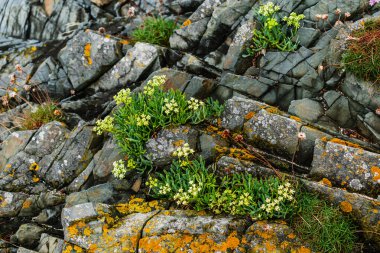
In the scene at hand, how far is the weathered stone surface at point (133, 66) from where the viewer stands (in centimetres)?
996

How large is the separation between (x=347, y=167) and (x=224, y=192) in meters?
2.14

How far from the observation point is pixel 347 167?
6.38 meters

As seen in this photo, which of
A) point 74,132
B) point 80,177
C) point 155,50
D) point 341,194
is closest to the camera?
point 341,194

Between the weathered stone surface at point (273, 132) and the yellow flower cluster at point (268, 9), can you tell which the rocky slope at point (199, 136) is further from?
the yellow flower cluster at point (268, 9)

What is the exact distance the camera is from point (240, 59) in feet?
28.8

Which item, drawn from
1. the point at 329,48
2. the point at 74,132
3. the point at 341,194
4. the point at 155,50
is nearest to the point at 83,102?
the point at 74,132

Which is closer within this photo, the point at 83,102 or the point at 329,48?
the point at 329,48

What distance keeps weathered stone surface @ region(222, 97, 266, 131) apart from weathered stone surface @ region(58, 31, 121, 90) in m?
4.32

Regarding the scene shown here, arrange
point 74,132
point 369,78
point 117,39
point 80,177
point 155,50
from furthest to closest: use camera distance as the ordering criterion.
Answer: point 117,39 < point 155,50 < point 74,132 < point 80,177 < point 369,78

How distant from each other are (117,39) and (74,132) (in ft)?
11.2

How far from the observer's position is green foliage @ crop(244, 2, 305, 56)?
27.5 feet

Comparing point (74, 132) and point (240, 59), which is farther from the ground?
point (240, 59)

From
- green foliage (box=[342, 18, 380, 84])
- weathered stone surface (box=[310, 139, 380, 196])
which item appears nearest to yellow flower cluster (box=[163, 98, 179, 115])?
weathered stone surface (box=[310, 139, 380, 196])

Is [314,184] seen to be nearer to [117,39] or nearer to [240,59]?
[240,59]
